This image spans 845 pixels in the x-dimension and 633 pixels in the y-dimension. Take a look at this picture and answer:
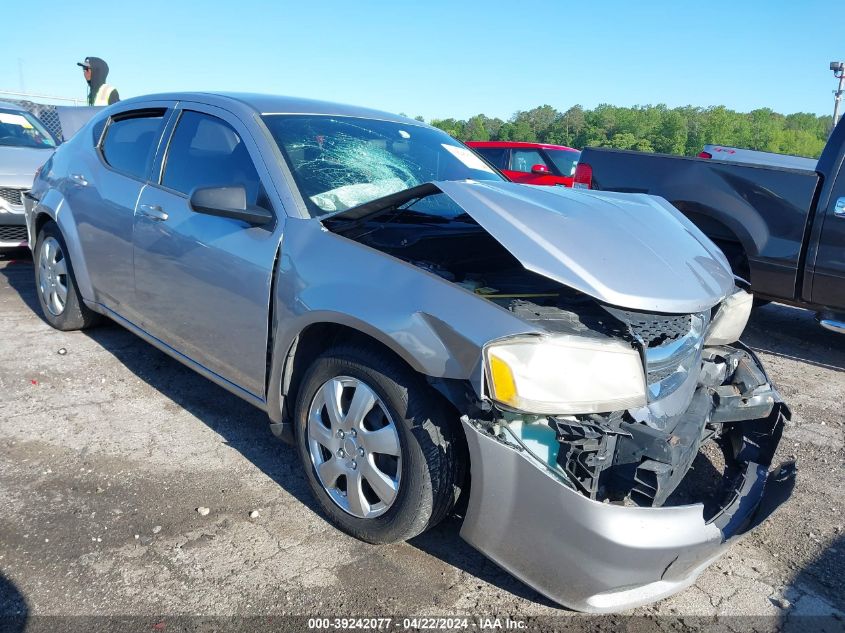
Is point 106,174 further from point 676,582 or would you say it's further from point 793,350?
point 793,350

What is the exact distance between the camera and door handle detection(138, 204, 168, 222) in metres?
3.30

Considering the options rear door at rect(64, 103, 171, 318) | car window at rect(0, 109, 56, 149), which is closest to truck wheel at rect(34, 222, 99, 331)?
rear door at rect(64, 103, 171, 318)

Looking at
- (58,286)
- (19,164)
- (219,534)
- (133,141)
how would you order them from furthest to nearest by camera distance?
(19,164), (58,286), (133,141), (219,534)

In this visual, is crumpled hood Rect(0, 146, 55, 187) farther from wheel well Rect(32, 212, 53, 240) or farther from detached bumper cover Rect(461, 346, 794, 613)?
detached bumper cover Rect(461, 346, 794, 613)

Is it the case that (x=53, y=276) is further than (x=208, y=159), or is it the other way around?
(x=53, y=276)

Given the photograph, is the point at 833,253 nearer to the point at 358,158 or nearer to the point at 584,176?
the point at 584,176

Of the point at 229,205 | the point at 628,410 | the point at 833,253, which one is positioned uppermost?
the point at 229,205

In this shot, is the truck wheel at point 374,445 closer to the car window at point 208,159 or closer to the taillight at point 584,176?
the car window at point 208,159

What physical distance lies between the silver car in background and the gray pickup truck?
227 inches

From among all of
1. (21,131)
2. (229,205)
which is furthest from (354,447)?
(21,131)

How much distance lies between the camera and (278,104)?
3352 millimetres

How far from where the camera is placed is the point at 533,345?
1.98m

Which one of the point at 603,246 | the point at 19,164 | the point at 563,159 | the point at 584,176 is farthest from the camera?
the point at 563,159

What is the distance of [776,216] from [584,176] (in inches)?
65.6
